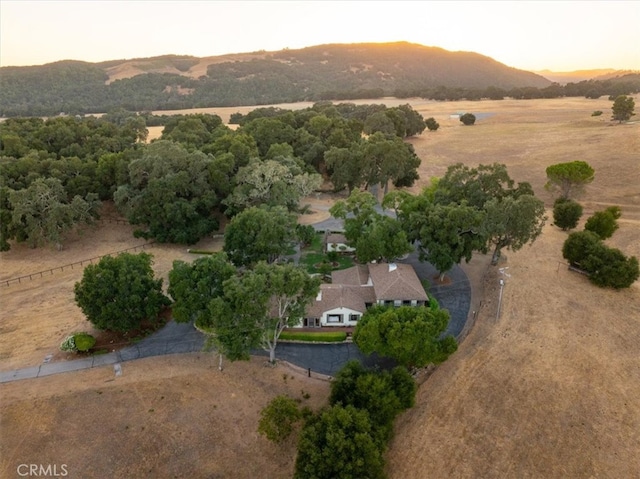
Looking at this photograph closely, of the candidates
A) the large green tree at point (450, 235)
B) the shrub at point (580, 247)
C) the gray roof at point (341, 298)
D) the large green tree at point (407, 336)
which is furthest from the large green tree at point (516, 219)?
the large green tree at point (407, 336)

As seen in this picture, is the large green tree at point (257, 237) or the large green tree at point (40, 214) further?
the large green tree at point (40, 214)

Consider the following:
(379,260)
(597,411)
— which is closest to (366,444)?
(597,411)

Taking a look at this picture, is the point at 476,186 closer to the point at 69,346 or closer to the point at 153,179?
the point at 153,179

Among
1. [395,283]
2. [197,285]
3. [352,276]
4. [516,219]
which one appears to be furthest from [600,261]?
[197,285]

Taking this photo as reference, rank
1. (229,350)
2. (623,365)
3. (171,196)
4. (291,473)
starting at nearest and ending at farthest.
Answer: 1. (291,473)
2. (229,350)
3. (623,365)
4. (171,196)

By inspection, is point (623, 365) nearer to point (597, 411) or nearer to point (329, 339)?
point (597, 411)

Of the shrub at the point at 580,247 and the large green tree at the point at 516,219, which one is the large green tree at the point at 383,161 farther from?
the shrub at the point at 580,247
